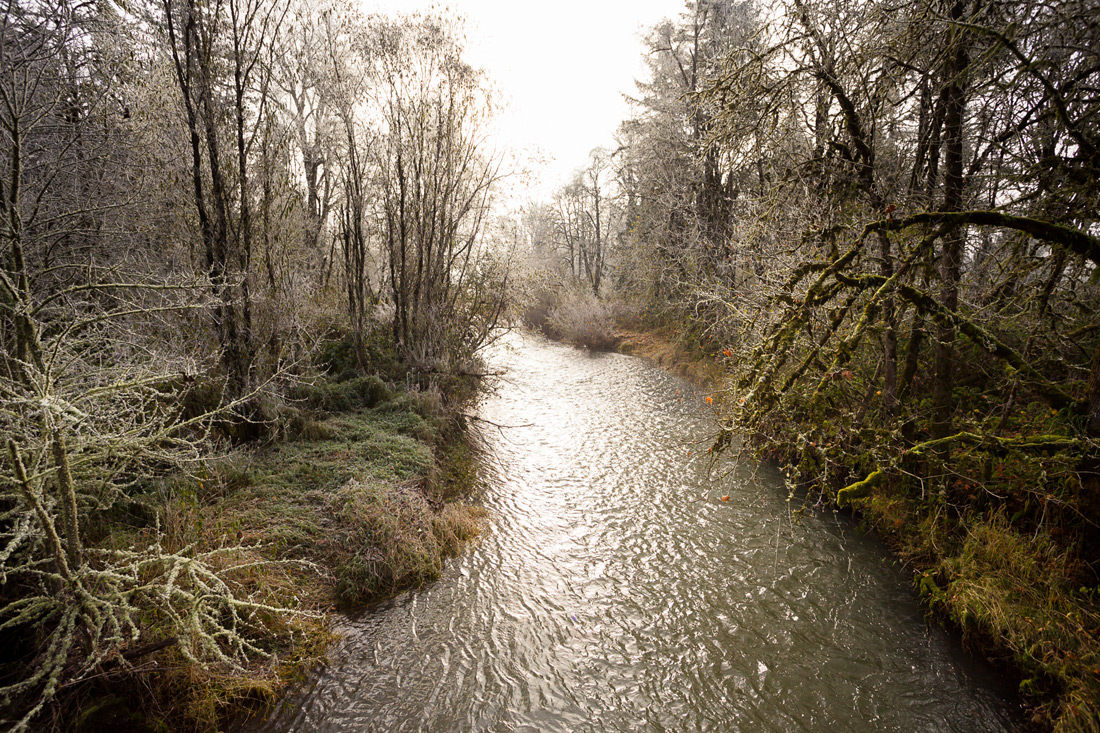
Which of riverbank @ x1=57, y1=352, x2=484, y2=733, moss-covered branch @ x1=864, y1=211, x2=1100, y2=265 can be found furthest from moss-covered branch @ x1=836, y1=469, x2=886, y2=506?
riverbank @ x1=57, y1=352, x2=484, y2=733

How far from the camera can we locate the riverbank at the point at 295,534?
283 cm

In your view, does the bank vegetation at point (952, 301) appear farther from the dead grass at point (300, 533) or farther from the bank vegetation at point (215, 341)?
the bank vegetation at point (215, 341)

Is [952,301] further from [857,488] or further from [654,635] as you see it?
[654,635]

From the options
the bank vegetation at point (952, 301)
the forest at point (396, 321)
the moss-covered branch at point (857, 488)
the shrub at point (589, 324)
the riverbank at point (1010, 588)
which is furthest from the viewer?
Answer: the shrub at point (589, 324)

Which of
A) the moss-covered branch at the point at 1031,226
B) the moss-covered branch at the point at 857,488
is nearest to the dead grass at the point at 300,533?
the moss-covered branch at the point at 857,488

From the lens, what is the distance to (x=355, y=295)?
8766 mm

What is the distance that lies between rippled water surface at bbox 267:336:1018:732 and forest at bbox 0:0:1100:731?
345mm

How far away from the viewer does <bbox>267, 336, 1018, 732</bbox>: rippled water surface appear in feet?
10.7

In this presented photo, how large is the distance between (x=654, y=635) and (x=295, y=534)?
131 inches

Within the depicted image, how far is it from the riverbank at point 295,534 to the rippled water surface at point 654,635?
27 cm

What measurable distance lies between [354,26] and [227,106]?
3.28m

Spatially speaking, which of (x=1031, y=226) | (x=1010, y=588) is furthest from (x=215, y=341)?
(x=1010, y=588)

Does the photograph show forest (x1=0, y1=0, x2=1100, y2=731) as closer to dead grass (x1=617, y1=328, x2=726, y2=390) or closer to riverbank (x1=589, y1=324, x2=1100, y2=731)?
riverbank (x1=589, y1=324, x2=1100, y2=731)

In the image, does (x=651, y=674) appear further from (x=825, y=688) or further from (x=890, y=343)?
(x=890, y=343)
